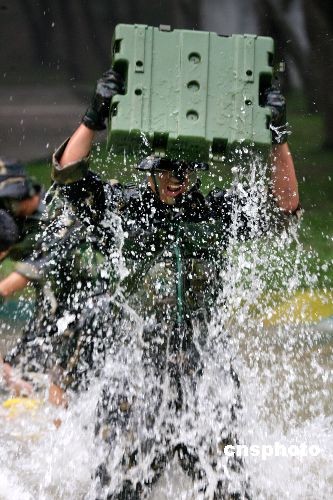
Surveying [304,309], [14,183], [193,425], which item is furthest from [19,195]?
[304,309]

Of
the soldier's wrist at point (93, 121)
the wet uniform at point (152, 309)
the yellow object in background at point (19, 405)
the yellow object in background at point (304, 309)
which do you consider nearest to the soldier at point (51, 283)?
the yellow object in background at point (19, 405)

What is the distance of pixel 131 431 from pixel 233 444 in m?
0.40

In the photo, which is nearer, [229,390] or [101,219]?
[229,390]

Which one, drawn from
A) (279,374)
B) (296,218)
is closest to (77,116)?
(279,374)

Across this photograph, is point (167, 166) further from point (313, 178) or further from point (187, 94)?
point (313, 178)

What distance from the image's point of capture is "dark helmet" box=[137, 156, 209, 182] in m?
2.88

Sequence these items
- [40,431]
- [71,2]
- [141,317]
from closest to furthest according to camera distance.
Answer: [141,317] → [40,431] → [71,2]

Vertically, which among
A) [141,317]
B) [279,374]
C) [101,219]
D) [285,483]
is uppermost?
[101,219]

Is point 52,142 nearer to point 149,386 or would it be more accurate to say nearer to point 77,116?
A: point 77,116

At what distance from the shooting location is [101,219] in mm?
3066

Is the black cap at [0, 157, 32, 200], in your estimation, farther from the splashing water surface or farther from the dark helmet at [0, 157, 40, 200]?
the splashing water surface

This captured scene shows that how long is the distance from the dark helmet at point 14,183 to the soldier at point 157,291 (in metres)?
0.15

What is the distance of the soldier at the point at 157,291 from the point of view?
268 centimetres

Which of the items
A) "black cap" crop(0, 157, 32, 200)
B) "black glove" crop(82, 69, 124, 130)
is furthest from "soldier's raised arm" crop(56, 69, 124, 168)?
"black cap" crop(0, 157, 32, 200)
